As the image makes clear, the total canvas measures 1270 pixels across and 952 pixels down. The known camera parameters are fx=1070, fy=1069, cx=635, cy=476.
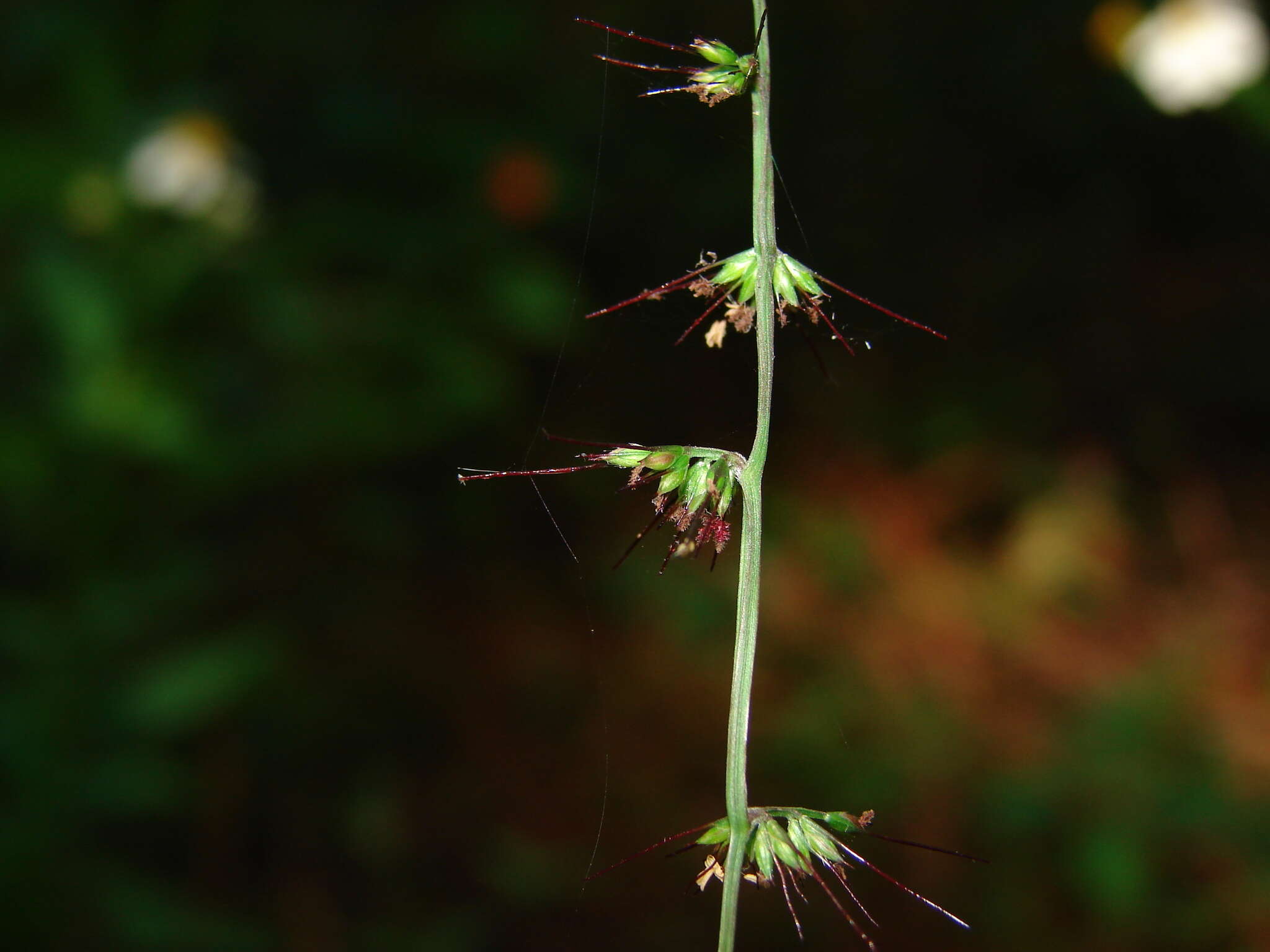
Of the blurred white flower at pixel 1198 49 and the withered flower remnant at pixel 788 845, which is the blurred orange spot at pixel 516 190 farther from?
the withered flower remnant at pixel 788 845

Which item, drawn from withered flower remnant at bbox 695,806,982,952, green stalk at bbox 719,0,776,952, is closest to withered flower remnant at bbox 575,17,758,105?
green stalk at bbox 719,0,776,952

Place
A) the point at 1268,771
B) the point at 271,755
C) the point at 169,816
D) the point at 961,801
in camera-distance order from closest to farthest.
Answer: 1. the point at 169,816
2. the point at 271,755
3. the point at 961,801
4. the point at 1268,771

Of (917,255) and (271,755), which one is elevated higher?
(917,255)

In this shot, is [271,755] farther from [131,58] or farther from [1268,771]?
[1268,771]

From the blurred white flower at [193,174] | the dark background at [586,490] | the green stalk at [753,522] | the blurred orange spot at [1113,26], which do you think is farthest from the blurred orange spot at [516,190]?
the green stalk at [753,522]

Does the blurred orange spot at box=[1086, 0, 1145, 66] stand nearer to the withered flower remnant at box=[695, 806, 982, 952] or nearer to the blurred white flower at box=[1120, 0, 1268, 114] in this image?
the blurred white flower at box=[1120, 0, 1268, 114]

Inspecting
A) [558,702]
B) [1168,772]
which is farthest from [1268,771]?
[558,702]

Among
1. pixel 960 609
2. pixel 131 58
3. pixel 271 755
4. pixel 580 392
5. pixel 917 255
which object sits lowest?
pixel 271 755
